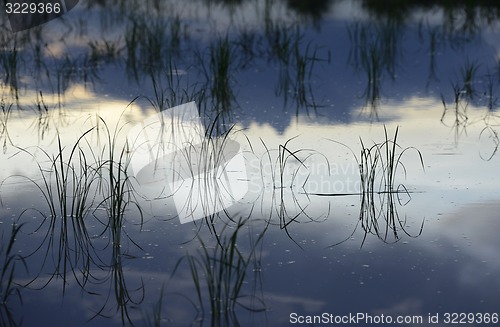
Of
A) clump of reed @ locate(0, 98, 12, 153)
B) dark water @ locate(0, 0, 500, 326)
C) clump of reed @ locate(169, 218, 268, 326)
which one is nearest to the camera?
clump of reed @ locate(169, 218, 268, 326)

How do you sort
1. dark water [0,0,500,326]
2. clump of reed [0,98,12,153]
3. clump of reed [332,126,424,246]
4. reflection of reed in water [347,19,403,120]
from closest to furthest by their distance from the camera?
dark water [0,0,500,326]
clump of reed [332,126,424,246]
clump of reed [0,98,12,153]
reflection of reed in water [347,19,403,120]

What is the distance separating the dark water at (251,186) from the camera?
2807 mm

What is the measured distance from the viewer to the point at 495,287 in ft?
9.38

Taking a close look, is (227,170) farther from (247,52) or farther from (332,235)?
(247,52)

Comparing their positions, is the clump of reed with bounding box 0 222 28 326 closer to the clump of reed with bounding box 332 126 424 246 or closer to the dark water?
the dark water

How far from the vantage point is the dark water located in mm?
2807

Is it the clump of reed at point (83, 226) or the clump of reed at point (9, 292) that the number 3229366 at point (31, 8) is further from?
the clump of reed at point (9, 292)

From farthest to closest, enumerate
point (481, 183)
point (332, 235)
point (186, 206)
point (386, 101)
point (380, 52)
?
point (380, 52) → point (386, 101) → point (481, 183) → point (186, 206) → point (332, 235)

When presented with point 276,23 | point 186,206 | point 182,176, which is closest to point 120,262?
point 186,206

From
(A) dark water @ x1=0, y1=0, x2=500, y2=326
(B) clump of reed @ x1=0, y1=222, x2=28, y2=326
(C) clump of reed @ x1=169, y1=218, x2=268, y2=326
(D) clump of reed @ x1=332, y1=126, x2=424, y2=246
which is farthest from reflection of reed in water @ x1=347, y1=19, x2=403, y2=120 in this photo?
(B) clump of reed @ x1=0, y1=222, x2=28, y2=326

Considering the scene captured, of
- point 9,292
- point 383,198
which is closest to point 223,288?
point 9,292

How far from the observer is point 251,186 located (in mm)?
3928

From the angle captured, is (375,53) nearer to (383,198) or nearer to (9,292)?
(383,198)

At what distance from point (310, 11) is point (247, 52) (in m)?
2.58
